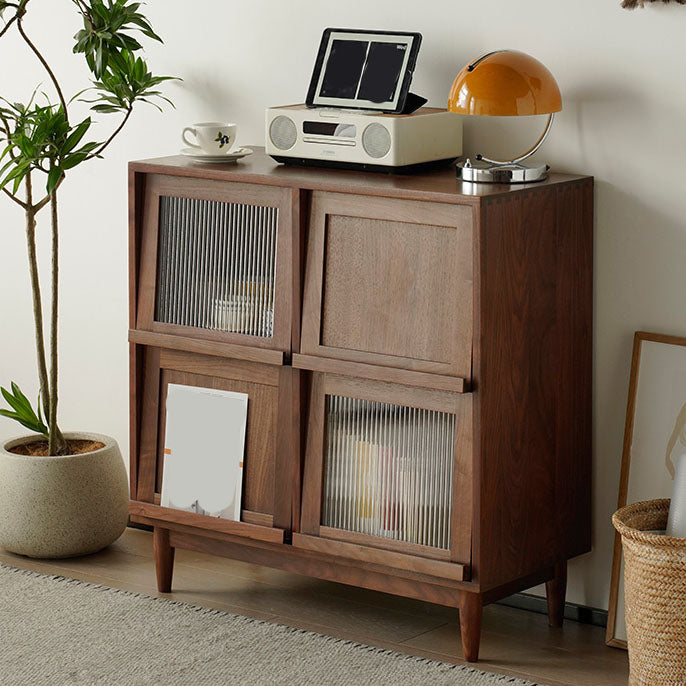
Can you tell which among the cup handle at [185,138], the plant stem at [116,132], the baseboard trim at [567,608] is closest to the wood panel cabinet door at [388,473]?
the baseboard trim at [567,608]

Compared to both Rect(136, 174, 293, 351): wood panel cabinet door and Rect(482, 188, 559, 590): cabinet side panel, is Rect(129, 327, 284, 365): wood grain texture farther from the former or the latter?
Rect(482, 188, 559, 590): cabinet side panel

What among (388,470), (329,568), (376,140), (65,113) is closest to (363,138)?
(376,140)

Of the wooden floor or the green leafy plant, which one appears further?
the green leafy plant

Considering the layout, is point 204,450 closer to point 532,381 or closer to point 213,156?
point 213,156

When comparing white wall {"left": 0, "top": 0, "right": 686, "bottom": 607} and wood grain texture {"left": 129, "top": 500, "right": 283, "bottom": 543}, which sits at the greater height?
white wall {"left": 0, "top": 0, "right": 686, "bottom": 607}

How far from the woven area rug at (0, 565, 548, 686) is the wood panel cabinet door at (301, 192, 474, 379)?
66 centimetres

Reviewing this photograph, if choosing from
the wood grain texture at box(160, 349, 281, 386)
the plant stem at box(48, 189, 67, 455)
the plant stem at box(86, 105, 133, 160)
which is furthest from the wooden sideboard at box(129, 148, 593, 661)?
the plant stem at box(48, 189, 67, 455)

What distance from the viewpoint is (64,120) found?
3262mm

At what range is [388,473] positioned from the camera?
9.34ft

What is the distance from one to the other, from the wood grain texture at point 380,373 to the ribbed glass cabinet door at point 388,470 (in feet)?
0.24

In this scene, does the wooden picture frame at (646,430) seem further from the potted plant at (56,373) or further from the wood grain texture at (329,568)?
the potted plant at (56,373)

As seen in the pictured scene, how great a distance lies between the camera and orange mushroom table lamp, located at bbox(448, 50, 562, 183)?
2713 millimetres

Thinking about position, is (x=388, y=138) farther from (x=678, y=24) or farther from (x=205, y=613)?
(x=205, y=613)

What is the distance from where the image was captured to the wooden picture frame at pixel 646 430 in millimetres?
2859
